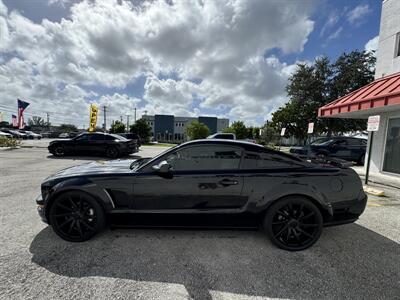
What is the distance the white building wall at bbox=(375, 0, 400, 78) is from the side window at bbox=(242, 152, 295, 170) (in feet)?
27.7

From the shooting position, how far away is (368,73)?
59.6 ft

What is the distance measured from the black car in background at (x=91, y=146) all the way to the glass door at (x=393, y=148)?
11993mm

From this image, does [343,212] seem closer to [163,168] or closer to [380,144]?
[163,168]

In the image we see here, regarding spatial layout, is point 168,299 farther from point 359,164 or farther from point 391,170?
point 359,164

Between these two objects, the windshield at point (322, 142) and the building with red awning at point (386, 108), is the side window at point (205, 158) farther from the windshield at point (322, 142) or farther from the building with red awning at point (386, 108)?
the windshield at point (322, 142)

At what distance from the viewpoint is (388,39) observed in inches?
329

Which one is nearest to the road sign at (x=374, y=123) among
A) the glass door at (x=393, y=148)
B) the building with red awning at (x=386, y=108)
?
the building with red awning at (x=386, y=108)

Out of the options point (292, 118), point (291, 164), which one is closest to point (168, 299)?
point (291, 164)

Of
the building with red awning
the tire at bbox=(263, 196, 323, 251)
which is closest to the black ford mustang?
the tire at bbox=(263, 196, 323, 251)

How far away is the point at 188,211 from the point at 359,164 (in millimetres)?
12780

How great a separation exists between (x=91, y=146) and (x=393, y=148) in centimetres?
1385

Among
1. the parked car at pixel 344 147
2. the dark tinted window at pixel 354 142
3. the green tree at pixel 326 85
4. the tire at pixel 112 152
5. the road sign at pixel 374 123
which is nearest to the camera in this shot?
the road sign at pixel 374 123

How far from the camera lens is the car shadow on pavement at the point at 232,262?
7.08 ft

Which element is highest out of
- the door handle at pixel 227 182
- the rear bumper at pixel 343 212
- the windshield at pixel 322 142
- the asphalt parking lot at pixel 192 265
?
the windshield at pixel 322 142
